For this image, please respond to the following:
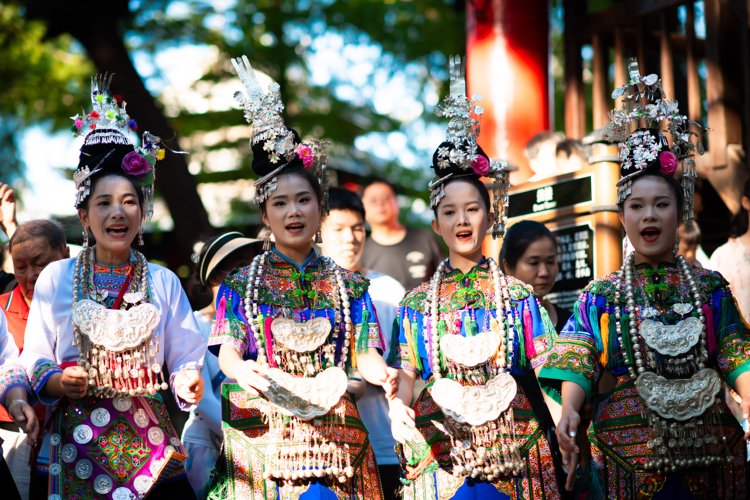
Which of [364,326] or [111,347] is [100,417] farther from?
[364,326]

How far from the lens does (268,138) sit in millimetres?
4824

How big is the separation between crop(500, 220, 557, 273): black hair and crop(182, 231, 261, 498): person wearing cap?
56.4 inches

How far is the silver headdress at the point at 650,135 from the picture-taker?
4668 millimetres

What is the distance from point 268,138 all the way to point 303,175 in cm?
23

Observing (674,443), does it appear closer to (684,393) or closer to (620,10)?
(684,393)

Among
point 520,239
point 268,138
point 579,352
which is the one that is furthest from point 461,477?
point 520,239

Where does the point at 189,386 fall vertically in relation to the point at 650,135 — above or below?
below

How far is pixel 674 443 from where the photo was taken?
4320 mm

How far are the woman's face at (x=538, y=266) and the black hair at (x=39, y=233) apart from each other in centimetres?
249

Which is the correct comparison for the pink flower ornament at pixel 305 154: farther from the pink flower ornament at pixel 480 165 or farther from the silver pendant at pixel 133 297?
the silver pendant at pixel 133 297

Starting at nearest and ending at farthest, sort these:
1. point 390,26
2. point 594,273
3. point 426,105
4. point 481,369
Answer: point 481,369 → point 594,273 → point 390,26 → point 426,105

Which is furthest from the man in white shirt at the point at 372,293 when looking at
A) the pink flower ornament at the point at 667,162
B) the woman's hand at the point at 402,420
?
the pink flower ornament at the point at 667,162

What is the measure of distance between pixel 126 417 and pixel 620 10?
215 inches

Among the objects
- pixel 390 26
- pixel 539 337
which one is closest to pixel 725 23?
pixel 539 337
